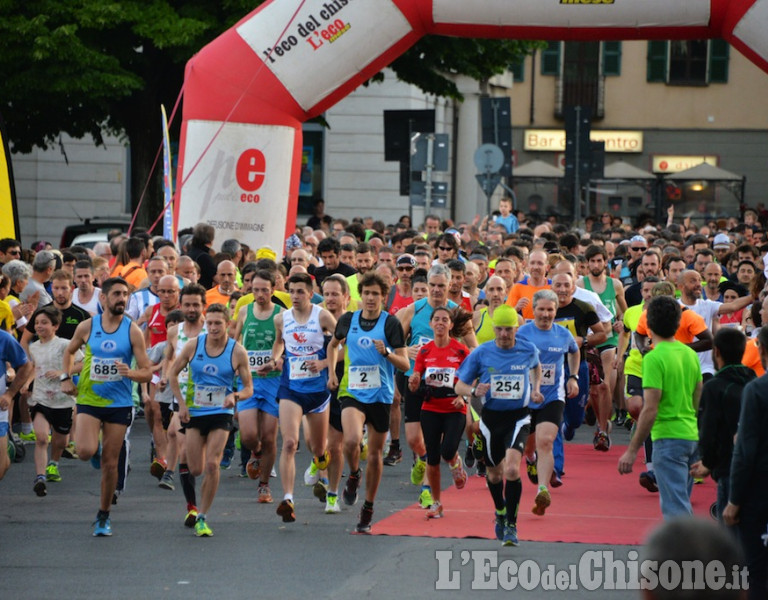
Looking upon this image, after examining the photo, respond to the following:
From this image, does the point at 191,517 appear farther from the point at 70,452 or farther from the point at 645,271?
the point at 645,271

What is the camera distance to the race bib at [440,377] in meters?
10.4

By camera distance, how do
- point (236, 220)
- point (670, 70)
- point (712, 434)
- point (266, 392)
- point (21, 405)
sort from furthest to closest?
→ point (670, 70)
point (236, 220)
point (21, 405)
point (266, 392)
point (712, 434)

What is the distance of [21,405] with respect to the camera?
14.2 m

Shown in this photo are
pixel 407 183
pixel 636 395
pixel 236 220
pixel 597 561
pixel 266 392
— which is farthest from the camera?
pixel 407 183

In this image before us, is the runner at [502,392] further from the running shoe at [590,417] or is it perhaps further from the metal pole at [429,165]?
the metal pole at [429,165]

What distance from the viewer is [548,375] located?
35.3ft

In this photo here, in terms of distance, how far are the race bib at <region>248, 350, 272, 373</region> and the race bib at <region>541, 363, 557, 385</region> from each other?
2092mm

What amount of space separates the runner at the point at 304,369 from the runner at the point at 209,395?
2.26 ft

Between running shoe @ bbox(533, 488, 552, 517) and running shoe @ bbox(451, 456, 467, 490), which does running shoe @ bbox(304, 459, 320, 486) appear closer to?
running shoe @ bbox(451, 456, 467, 490)

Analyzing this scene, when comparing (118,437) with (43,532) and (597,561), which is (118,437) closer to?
(43,532)

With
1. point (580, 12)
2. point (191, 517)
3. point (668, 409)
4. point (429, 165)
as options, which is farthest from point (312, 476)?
point (429, 165)

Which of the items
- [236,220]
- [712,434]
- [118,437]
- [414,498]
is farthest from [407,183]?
[712,434]

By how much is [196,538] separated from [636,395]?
4084 mm

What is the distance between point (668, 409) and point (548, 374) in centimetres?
257
